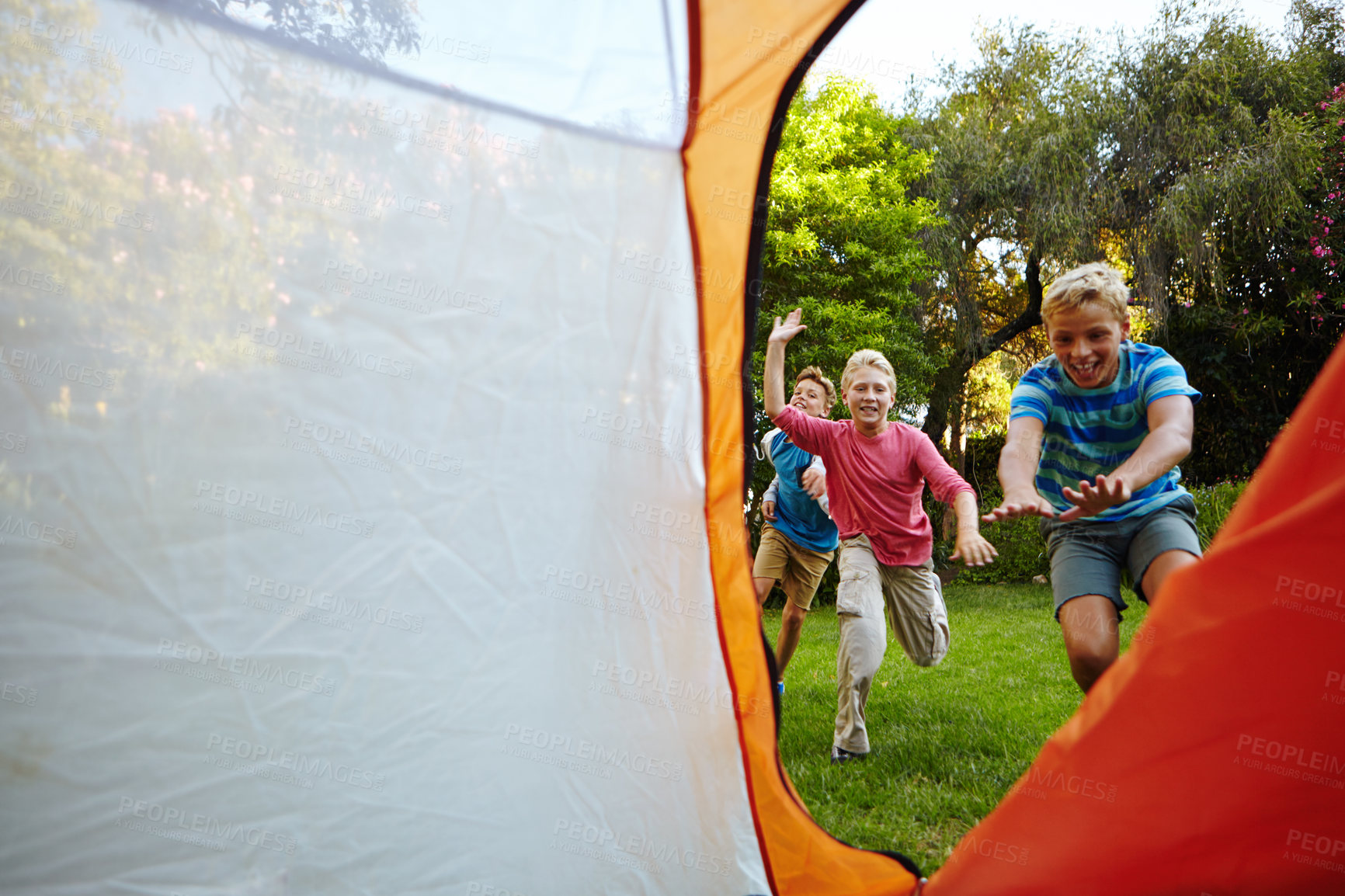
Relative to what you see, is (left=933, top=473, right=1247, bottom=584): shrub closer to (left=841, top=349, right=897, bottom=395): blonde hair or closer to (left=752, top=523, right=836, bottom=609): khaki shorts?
(left=752, top=523, right=836, bottom=609): khaki shorts

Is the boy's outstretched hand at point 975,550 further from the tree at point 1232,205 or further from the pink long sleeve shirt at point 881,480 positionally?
the tree at point 1232,205

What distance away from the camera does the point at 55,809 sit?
1443 millimetres

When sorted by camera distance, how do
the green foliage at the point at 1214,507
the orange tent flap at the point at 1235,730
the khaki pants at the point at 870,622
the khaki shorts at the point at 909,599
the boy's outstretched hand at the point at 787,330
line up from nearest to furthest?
the orange tent flap at the point at 1235,730
the boy's outstretched hand at the point at 787,330
the khaki pants at the point at 870,622
the khaki shorts at the point at 909,599
the green foliage at the point at 1214,507

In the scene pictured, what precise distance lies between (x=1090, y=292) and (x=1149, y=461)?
1.67ft

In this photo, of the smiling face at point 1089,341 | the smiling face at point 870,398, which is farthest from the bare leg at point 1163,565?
Result: the smiling face at point 870,398

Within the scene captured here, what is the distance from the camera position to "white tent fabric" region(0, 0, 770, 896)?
4.81 feet

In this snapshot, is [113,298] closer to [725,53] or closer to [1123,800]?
[725,53]

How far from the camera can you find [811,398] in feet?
13.9

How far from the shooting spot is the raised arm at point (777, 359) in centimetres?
301

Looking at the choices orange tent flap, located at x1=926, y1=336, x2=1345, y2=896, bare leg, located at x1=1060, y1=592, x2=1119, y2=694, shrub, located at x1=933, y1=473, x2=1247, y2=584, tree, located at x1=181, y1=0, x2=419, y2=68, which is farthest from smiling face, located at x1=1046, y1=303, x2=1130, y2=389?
shrub, located at x1=933, y1=473, x2=1247, y2=584

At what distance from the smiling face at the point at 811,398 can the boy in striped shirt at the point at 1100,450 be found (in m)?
1.70

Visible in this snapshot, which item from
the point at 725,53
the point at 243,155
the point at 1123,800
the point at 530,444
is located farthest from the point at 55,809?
the point at 725,53

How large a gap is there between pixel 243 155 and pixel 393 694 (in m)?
1.09

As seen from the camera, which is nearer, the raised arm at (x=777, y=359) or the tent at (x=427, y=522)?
the tent at (x=427, y=522)
